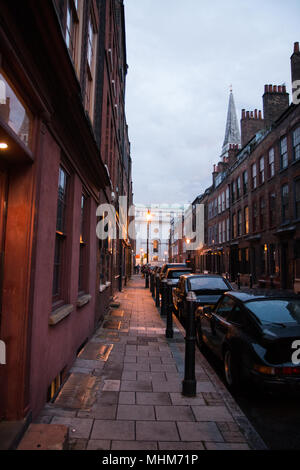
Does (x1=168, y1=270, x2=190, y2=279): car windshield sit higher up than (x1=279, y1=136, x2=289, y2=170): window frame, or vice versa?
(x1=279, y1=136, x2=289, y2=170): window frame

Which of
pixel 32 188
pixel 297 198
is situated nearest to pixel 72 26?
pixel 32 188

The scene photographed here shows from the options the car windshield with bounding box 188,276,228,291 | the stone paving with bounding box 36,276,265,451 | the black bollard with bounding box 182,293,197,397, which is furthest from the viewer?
the car windshield with bounding box 188,276,228,291

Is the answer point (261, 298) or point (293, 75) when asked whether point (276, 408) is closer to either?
point (261, 298)

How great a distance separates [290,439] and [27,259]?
339 centimetres

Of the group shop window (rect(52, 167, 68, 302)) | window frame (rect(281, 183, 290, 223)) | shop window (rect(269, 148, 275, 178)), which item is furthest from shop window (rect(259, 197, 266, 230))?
shop window (rect(52, 167, 68, 302))

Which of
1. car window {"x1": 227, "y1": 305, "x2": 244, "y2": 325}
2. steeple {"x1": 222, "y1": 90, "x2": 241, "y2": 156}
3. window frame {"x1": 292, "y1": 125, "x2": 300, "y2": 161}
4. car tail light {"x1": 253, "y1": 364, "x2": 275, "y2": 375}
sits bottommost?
car tail light {"x1": 253, "y1": 364, "x2": 275, "y2": 375}

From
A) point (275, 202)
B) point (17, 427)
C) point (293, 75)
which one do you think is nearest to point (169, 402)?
point (17, 427)

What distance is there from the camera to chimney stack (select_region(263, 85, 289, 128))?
26516 millimetres

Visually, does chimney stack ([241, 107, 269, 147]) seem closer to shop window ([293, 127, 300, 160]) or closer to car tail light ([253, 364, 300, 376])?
shop window ([293, 127, 300, 160])

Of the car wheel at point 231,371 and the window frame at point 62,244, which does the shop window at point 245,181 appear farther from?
the window frame at point 62,244

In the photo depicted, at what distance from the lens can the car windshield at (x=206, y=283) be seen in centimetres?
919

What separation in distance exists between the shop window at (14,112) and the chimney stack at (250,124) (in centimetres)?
3258

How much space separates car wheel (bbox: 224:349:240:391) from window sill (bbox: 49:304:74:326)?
258 cm

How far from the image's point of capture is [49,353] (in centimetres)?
394
